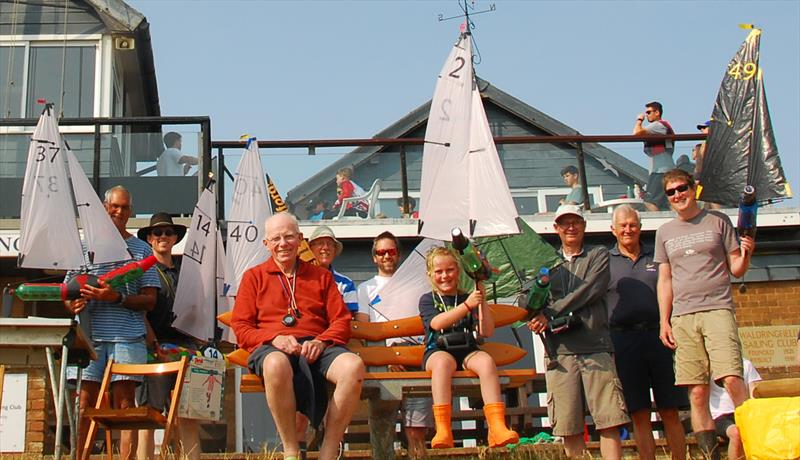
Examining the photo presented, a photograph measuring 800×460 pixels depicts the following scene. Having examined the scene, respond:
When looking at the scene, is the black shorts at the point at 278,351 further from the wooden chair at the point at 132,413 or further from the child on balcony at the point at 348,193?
the child on balcony at the point at 348,193

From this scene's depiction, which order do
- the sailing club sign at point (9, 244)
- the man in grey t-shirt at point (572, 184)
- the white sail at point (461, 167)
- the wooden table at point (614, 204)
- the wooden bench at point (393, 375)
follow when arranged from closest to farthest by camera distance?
the wooden bench at point (393, 375), the white sail at point (461, 167), the sailing club sign at point (9, 244), the wooden table at point (614, 204), the man in grey t-shirt at point (572, 184)

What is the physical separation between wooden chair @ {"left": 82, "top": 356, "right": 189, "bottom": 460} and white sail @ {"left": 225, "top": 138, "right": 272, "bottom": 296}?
2.47m

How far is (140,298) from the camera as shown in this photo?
688 cm

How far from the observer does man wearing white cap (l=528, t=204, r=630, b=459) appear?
6297 mm

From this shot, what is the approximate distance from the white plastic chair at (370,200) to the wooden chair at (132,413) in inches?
227

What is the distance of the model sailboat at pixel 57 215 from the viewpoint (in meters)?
7.12

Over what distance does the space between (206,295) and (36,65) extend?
7.94 meters

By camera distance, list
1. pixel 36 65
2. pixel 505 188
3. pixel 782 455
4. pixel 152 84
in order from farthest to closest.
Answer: pixel 152 84, pixel 36 65, pixel 505 188, pixel 782 455

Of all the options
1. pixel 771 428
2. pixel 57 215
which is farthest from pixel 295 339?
pixel 57 215

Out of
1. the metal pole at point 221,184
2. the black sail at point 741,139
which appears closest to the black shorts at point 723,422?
the black sail at point 741,139

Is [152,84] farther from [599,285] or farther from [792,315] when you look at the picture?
[599,285]

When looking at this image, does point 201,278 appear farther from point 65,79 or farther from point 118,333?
point 65,79

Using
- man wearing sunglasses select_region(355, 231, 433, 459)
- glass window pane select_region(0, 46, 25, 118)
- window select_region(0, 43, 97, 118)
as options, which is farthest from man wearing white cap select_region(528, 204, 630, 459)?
glass window pane select_region(0, 46, 25, 118)

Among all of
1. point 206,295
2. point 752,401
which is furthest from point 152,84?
point 752,401
